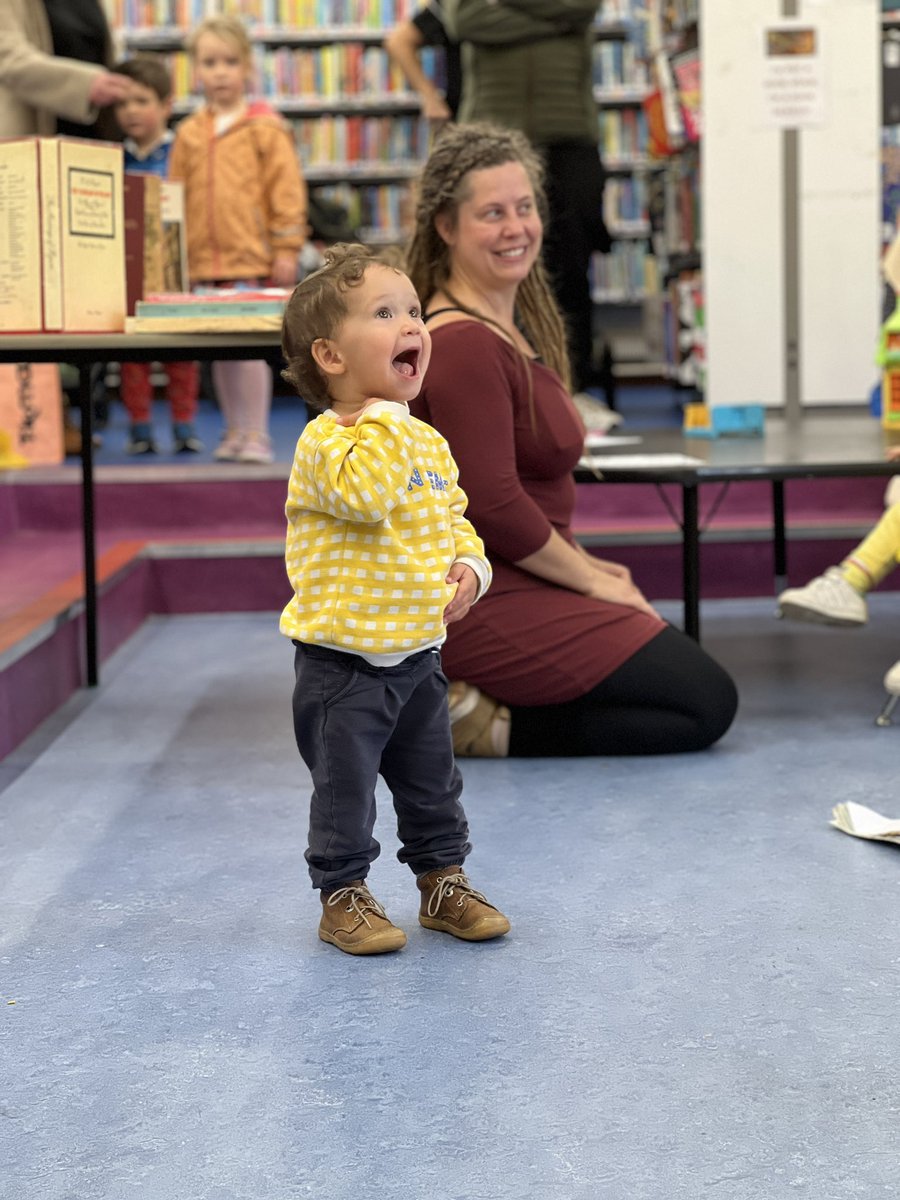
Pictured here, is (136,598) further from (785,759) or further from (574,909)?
(574,909)

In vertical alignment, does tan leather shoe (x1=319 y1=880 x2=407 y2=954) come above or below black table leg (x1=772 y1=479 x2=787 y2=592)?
below

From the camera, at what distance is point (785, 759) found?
272 centimetres

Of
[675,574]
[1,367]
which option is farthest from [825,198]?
[1,367]

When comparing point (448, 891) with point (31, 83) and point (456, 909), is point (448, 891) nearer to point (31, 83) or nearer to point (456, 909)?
point (456, 909)

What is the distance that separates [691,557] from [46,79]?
2.45 meters

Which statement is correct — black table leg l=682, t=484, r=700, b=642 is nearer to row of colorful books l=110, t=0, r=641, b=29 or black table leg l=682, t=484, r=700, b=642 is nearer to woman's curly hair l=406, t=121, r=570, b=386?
woman's curly hair l=406, t=121, r=570, b=386

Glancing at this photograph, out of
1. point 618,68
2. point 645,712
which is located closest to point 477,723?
point 645,712

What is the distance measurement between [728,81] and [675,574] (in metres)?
2.13

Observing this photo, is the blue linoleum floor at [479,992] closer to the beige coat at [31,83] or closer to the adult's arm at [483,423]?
the adult's arm at [483,423]

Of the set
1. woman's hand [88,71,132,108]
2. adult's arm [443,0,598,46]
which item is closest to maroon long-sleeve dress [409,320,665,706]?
woman's hand [88,71,132,108]

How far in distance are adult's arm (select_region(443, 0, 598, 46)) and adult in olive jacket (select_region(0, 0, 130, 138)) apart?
1.09m

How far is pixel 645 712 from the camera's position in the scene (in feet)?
9.05

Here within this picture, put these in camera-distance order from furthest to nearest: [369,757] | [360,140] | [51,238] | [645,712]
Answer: [360,140] < [51,238] < [645,712] < [369,757]

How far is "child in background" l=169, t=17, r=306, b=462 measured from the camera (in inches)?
195
